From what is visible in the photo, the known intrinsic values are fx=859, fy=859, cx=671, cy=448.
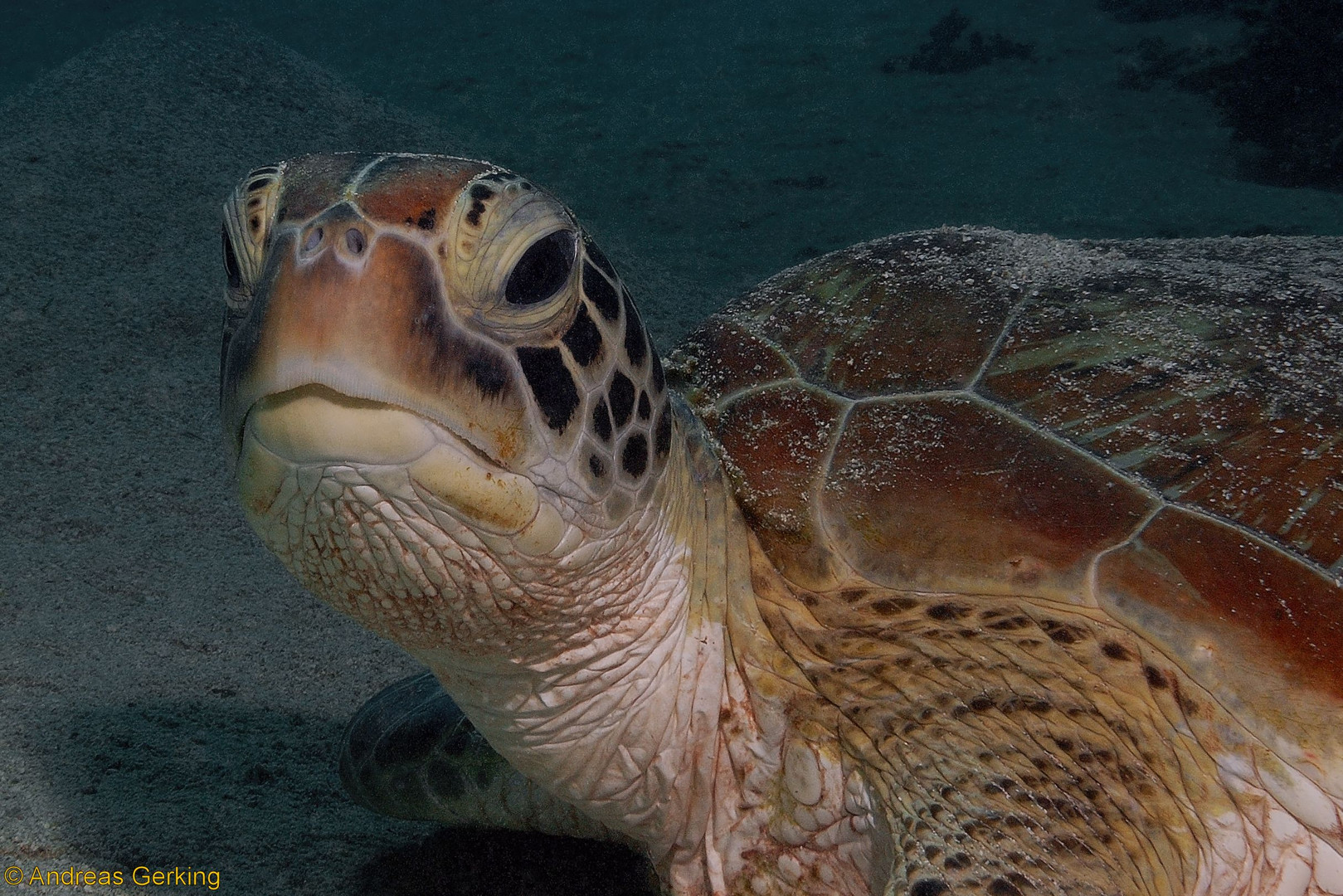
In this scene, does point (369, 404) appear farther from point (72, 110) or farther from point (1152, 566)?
point (72, 110)

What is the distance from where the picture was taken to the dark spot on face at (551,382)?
0.83m

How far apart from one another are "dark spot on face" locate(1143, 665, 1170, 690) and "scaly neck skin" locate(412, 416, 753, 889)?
50cm

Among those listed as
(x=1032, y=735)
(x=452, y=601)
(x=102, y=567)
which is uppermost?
(x=452, y=601)

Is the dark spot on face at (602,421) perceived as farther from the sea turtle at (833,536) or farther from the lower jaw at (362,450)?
the lower jaw at (362,450)

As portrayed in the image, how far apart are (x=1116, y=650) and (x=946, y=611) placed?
0.64 ft

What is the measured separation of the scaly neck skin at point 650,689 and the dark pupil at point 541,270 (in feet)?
1.09

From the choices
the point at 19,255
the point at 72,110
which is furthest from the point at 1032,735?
the point at 72,110

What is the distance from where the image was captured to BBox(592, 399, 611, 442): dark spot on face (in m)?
0.93

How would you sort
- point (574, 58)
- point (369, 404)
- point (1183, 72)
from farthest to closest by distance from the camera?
1. point (574, 58)
2. point (1183, 72)
3. point (369, 404)

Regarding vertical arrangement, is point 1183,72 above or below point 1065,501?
above

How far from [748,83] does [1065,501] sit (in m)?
8.87

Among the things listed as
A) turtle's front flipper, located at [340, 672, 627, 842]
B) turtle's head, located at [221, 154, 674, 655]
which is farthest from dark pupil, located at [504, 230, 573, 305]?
turtle's front flipper, located at [340, 672, 627, 842]

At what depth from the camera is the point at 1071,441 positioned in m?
1.09

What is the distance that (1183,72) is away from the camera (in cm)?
765
